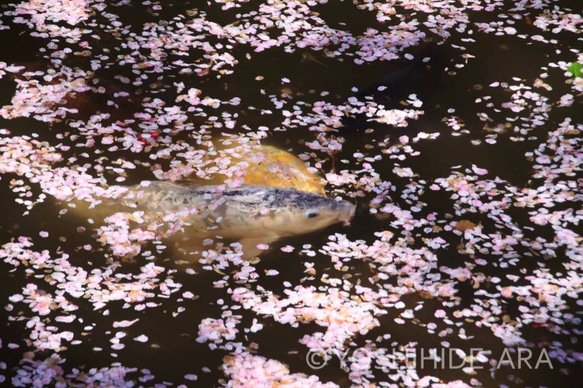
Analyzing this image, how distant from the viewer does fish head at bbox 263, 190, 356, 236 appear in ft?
12.5

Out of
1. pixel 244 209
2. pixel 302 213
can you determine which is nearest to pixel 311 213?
pixel 302 213

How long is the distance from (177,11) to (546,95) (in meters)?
3.03

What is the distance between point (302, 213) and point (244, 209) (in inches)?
12.8

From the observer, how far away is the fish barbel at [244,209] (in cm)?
378

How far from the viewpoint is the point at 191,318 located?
3.27 m

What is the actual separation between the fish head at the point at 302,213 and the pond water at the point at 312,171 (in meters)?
0.06

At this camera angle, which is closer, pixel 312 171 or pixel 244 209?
pixel 244 209

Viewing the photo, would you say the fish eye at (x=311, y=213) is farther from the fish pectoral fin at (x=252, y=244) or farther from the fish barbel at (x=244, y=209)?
the fish pectoral fin at (x=252, y=244)

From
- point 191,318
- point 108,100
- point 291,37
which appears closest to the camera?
point 191,318

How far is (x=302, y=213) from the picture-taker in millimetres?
3811

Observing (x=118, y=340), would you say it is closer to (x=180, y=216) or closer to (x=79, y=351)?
(x=79, y=351)

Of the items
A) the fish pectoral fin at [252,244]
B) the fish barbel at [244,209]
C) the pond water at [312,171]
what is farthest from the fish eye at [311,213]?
the fish pectoral fin at [252,244]

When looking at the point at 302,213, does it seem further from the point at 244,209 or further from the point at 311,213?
the point at 244,209

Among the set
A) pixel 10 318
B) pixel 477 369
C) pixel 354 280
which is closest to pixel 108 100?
pixel 10 318
